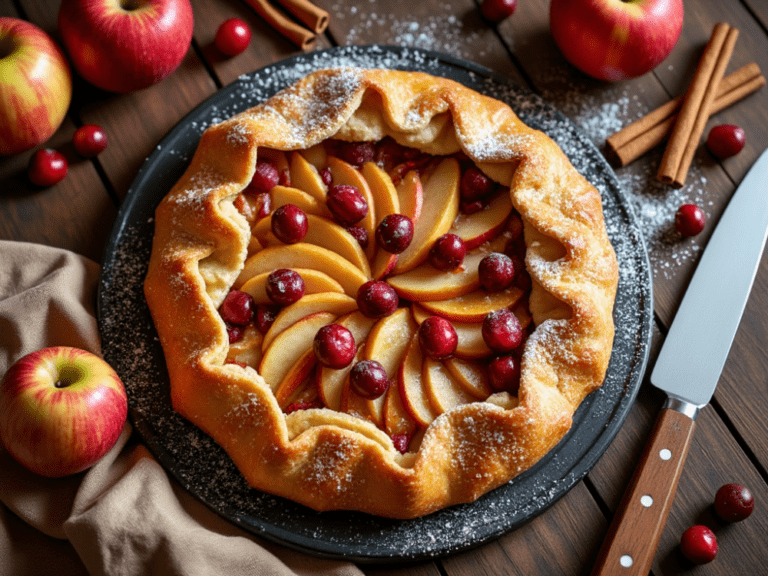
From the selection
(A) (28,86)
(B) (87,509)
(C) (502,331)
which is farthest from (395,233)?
(A) (28,86)

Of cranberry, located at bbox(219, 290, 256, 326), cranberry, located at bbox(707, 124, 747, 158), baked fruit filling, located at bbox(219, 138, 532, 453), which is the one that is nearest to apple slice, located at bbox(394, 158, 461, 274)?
baked fruit filling, located at bbox(219, 138, 532, 453)

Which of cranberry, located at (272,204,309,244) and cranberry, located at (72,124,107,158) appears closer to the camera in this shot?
cranberry, located at (272,204,309,244)

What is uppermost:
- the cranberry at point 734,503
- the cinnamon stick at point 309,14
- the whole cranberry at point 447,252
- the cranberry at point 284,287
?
the cinnamon stick at point 309,14

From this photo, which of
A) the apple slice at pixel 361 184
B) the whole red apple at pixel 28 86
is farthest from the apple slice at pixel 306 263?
the whole red apple at pixel 28 86

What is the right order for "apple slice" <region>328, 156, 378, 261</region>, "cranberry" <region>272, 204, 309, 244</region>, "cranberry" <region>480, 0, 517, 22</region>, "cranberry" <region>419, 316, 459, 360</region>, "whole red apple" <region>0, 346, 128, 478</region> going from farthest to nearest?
"cranberry" <region>480, 0, 517, 22</region> < "apple slice" <region>328, 156, 378, 261</region> < "cranberry" <region>272, 204, 309, 244</region> < "cranberry" <region>419, 316, 459, 360</region> < "whole red apple" <region>0, 346, 128, 478</region>

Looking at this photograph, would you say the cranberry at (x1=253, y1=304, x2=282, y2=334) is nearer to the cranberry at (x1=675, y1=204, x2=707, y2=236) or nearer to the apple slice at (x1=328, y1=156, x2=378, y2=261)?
the apple slice at (x1=328, y1=156, x2=378, y2=261)

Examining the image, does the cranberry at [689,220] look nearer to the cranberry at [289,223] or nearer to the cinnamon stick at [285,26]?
the cranberry at [289,223]

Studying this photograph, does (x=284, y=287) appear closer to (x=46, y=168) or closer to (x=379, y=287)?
(x=379, y=287)
